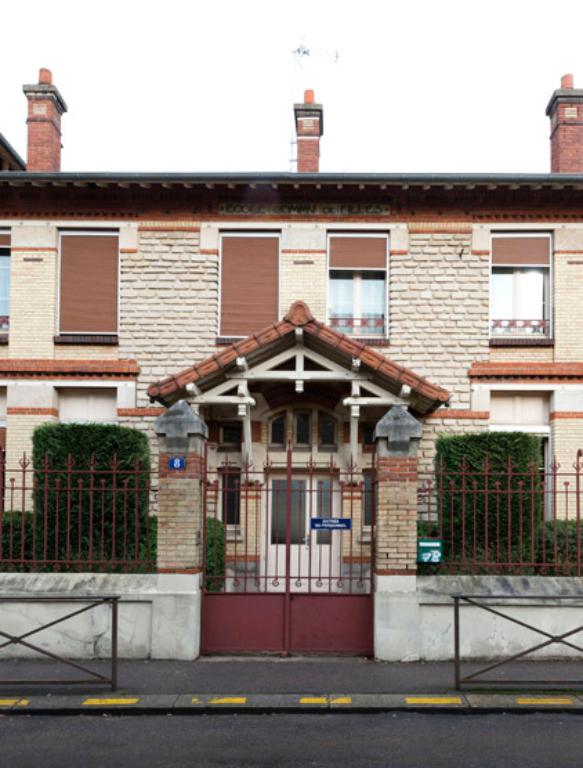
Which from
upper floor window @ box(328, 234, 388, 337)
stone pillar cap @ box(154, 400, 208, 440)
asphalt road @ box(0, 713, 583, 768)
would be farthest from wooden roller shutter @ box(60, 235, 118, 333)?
asphalt road @ box(0, 713, 583, 768)

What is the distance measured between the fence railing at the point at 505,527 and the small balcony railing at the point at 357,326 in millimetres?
3302

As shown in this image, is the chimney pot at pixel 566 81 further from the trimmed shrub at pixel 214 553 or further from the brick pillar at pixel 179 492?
the brick pillar at pixel 179 492

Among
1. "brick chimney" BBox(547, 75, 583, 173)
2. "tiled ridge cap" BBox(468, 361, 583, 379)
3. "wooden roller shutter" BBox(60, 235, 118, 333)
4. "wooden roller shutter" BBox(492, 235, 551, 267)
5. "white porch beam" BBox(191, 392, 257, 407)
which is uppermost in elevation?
"brick chimney" BBox(547, 75, 583, 173)

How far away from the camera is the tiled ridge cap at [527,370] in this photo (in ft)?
51.4

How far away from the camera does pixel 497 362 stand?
15812 mm

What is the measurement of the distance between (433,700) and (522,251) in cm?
975

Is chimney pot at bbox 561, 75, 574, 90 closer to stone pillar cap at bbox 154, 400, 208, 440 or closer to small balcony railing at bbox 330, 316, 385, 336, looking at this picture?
small balcony railing at bbox 330, 316, 385, 336

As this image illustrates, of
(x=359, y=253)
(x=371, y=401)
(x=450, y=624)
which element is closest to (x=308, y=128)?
(x=359, y=253)

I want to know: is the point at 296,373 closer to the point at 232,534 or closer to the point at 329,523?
the point at 232,534

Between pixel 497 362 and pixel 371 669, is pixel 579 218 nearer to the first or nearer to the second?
pixel 497 362

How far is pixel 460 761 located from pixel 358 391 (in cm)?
794

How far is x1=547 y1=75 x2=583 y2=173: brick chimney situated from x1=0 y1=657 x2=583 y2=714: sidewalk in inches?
409

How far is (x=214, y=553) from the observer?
12.2 meters

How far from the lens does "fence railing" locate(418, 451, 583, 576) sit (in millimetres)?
10367
